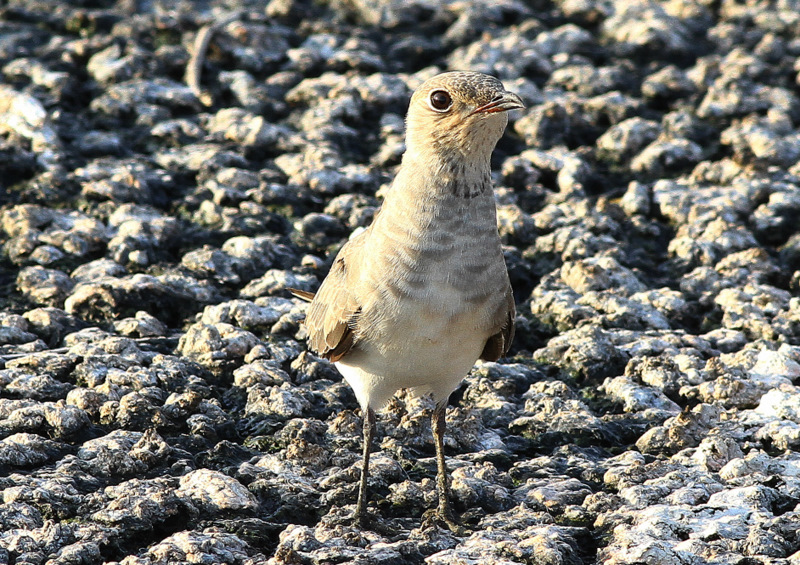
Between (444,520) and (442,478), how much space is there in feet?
0.76

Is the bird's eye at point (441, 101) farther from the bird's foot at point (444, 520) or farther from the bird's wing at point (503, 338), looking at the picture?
the bird's foot at point (444, 520)

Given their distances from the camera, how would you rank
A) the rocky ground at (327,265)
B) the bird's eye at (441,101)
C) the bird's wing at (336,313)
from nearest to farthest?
the rocky ground at (327,265)
the bird's eye at (441,101)
the bird's wing at (336,313)

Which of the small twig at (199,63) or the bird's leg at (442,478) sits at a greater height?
the small twig at (199,63)

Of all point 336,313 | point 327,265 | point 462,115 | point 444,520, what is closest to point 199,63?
point 327,265

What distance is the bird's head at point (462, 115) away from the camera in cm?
463

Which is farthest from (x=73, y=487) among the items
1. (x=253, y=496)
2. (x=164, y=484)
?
(x=253, y=496)

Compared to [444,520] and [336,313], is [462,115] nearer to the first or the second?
[336,313]

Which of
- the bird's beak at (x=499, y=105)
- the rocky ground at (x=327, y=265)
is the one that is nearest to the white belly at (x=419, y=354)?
the rocky ground at (x=327, y=265)

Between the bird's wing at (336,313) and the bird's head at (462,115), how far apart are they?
Answer: 779 mm

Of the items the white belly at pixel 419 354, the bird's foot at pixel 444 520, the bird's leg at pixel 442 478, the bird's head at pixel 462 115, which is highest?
the bird's head at pixel 462 115

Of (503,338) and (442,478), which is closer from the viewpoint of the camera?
(442,478)

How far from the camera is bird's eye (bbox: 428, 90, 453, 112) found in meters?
4.71

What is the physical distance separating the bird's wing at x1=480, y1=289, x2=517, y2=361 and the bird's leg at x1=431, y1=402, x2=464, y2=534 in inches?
14.9

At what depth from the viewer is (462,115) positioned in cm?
464
